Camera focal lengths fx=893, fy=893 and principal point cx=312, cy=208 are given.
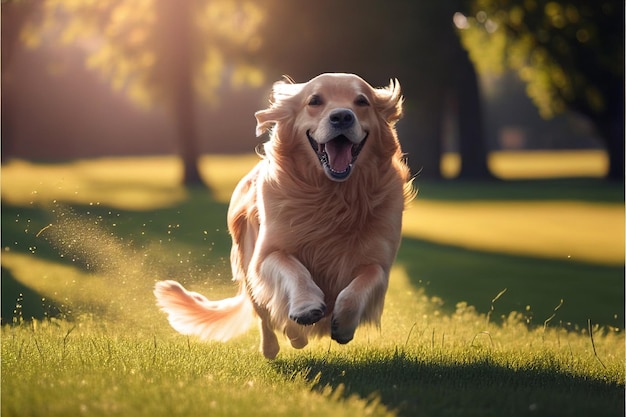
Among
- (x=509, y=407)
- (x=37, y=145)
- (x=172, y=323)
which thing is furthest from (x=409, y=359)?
(x=37, y=145)

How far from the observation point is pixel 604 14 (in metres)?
27.7

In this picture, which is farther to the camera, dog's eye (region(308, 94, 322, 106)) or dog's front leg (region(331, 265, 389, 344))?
dog's eye (region(308, 94, 322, 106))

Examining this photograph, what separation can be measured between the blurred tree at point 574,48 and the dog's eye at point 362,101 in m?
20.6

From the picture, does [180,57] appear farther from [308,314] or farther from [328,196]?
[308,314]

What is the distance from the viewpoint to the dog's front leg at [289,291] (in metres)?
5.20

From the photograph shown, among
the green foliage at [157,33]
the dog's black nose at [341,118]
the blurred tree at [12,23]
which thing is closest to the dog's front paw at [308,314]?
the dog's black nose at [341,118]

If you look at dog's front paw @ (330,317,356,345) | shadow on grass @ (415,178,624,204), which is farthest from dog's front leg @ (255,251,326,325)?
shadow on grass @ (415,178,624,204)

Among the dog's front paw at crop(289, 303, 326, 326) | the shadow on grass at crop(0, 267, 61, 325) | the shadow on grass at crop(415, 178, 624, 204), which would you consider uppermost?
the dog's front paw at crop(289, 303, 326, 326)

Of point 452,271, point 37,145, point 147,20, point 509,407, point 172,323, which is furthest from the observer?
point 37,145

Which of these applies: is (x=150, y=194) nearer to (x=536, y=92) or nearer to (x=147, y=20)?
(x=147, y=20)

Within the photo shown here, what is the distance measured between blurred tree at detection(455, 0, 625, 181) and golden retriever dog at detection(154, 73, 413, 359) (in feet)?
67.1

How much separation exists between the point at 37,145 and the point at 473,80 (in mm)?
28366

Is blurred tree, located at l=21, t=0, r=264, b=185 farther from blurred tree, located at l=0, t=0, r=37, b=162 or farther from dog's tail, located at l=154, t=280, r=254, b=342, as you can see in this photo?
dog's tail, located at l=154, t=280, r=254, b=342

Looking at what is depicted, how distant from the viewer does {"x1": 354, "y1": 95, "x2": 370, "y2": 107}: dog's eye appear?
5.78 m
